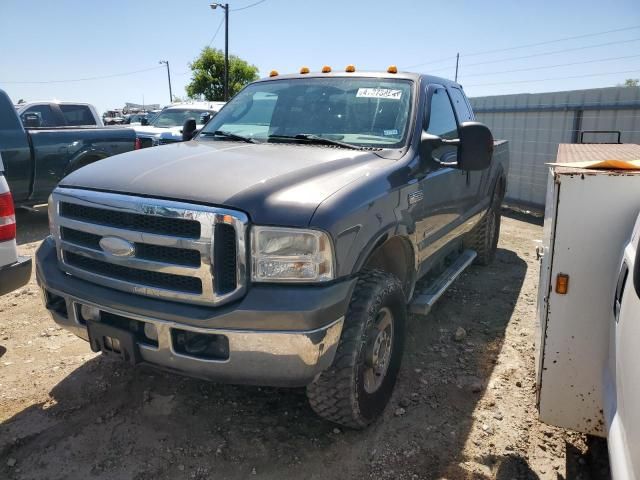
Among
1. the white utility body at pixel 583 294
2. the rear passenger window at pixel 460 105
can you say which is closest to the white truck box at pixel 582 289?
the white utility body at pixel 583 294

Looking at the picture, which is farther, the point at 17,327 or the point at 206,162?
the point at 17,327

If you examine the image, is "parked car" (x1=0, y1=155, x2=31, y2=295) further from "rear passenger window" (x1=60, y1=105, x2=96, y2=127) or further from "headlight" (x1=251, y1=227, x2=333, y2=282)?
"rear passenger window" (x1=60, y1=105, x2=96, y2=127)

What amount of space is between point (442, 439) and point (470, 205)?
2371mm

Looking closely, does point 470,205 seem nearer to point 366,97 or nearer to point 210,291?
point 366,97

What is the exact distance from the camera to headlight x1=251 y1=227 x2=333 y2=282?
2.23 meters

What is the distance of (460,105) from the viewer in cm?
476

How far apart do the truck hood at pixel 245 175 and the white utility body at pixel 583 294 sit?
100 centimetres

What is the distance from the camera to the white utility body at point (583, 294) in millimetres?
2113

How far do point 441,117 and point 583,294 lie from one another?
208cm

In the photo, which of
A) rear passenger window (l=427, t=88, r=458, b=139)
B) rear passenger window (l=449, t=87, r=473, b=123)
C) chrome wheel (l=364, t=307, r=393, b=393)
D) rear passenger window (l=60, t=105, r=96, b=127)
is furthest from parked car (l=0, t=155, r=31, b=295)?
rear passenger window (l=60, t=105, r=96, b=127)

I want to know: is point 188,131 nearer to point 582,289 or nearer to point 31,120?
point 582,289

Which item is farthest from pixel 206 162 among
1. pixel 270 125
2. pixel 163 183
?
pixel 270 125

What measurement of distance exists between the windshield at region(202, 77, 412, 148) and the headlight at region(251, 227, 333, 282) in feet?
3.93

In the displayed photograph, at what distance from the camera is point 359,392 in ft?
8.61
